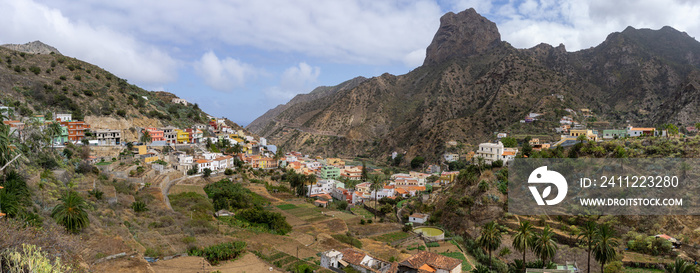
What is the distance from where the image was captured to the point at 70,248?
10.7m

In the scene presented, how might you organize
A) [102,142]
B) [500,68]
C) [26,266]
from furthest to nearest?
[500,68] < [102,142] < [26,266]

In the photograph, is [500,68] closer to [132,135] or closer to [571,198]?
[571,198]

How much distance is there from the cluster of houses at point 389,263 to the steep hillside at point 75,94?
38882mm

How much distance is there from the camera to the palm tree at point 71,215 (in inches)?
695

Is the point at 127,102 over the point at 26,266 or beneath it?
over

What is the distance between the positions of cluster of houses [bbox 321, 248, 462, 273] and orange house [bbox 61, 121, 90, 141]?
35.2 meters

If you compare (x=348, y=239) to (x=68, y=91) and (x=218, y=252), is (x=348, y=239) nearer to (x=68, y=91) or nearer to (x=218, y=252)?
(x=218, y=252)

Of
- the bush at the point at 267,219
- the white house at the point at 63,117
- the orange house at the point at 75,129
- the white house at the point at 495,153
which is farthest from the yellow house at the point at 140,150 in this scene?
the white house at the point at 495,153

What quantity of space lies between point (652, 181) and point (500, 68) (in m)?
84.9

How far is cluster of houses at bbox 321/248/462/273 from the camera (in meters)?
23.7

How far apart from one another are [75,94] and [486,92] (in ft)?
319

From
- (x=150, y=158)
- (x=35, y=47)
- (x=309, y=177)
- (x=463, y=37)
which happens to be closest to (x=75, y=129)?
(x=150, y=158)

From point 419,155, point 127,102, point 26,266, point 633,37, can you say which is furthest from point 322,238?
Answer: point 633,37

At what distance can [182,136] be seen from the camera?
5494 centimetres
